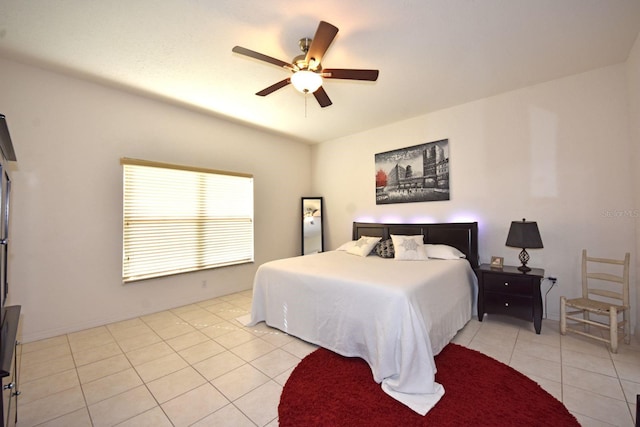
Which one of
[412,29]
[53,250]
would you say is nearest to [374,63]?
[412,29]

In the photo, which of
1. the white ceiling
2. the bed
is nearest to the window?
the white ceiling

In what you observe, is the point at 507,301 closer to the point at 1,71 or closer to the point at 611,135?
the point at 611,135

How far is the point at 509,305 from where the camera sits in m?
3.02

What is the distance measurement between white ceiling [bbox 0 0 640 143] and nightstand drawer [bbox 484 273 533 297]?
2.32 meters

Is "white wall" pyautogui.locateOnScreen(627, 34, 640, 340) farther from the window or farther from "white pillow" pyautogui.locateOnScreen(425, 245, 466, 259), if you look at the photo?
the window

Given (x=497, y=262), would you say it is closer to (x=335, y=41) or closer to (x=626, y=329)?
(x=626, y=329)

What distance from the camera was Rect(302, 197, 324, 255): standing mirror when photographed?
553 cm

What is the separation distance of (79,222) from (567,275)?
5.71 m

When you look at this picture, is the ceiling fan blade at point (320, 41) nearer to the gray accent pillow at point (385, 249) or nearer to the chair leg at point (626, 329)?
the gray accent pillow at point (385, 249)

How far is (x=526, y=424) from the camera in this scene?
162 centimetres

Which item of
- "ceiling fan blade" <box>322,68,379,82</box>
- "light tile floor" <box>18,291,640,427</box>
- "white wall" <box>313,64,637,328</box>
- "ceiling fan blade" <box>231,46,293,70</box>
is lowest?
"light tile floor" <box>18,291,640,427</box>

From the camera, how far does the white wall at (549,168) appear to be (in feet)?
9.46

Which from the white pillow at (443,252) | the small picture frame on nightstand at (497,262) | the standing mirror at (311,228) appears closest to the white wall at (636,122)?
the small picture frame on nightstand at (497,262)

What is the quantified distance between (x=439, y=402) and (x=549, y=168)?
3.02 m
